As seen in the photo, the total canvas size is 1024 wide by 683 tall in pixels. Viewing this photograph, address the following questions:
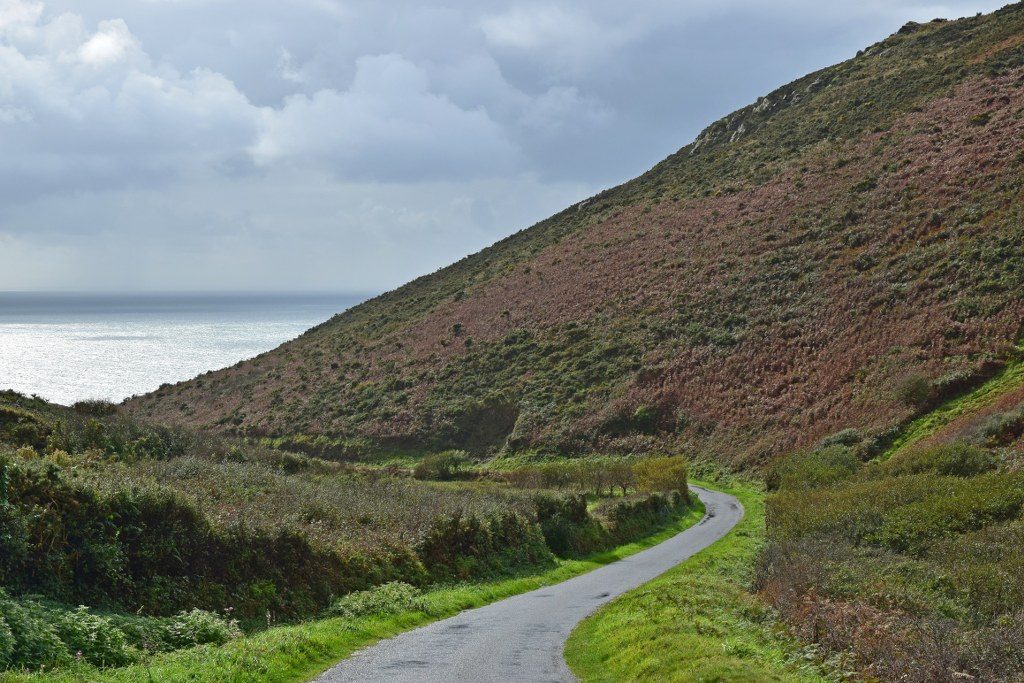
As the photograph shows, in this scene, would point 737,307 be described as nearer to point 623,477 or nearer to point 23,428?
point 623,477

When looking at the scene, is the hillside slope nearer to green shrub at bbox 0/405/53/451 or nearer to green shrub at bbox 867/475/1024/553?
green shrub at bbox 867/475/1024/553

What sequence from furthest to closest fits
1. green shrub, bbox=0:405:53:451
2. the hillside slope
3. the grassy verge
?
the hillside slope < green shrub, bbox=0:405:53:451 < the grassy verge

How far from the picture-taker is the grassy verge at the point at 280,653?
11.1 meters

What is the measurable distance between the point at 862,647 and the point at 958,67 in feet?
309

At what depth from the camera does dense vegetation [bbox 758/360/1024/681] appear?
12.2 meters

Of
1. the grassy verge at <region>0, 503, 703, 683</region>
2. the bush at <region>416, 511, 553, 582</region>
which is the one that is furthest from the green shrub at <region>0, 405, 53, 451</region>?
the grassy verge at <region>0, 503, 703, 683</region>

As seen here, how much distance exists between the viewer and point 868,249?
2657 inches

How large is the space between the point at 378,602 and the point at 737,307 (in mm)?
56736

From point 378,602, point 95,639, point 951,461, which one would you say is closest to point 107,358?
point 951,461

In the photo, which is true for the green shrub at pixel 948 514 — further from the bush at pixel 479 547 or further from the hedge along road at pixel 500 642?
the bush at pixel 479 547

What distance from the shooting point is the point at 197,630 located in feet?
45.6

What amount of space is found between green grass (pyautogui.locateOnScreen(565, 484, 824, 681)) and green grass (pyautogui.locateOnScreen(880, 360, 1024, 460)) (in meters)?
26.6

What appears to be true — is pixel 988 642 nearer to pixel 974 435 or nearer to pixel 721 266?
pixel 974 435

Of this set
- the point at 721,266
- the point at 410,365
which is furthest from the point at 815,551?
the point at 410,365
